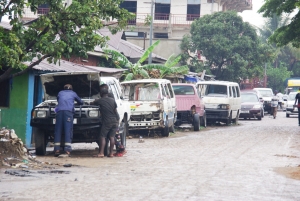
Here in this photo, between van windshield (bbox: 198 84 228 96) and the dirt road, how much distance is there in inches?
449

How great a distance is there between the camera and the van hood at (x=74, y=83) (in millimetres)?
17328

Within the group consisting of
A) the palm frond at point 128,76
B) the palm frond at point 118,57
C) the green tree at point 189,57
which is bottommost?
the palm frond at point 128,76

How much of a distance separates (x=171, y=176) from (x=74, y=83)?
19.0ft

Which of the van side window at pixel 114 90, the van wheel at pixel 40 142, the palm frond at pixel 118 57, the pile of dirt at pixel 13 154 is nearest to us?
the pile of dirt at pixel 13 154

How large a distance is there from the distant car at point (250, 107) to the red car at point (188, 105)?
40.4 feet

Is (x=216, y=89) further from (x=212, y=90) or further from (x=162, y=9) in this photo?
(x=162, y=9)

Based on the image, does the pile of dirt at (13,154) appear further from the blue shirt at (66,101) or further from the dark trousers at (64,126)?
the blue shirt at (66,101)

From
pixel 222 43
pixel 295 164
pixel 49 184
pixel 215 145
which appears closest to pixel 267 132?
pixel 215 145

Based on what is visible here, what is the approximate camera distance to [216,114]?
3216 centimetres

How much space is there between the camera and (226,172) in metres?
13.6

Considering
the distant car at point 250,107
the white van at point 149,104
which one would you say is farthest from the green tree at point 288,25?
the distant car at point 250,107

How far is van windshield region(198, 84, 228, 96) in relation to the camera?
107ft

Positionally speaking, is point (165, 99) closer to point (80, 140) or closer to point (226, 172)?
point (80, 140)

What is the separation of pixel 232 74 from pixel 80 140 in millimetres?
40221
